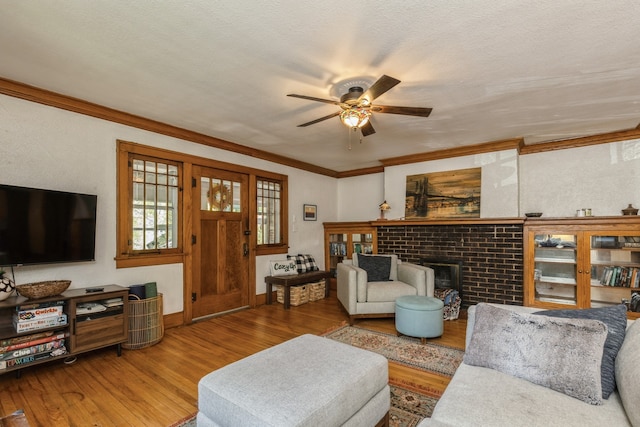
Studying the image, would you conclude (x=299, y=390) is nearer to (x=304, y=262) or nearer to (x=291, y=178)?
(x=304, y=262)

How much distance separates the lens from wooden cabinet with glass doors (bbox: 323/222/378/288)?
17.8 ft

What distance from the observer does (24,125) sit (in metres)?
2.63

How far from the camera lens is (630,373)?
4.00 ft

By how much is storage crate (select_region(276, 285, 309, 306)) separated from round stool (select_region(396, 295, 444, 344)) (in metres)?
1.86

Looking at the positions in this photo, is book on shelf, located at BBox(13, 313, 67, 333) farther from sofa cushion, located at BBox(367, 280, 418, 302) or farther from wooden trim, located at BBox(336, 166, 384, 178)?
wooden trim, located at BBox(336, 166, 384, 178)

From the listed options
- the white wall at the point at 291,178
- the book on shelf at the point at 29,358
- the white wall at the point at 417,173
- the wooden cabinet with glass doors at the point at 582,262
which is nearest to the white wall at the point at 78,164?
the white wall at the point at 291,178

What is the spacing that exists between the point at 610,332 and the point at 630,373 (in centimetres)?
26

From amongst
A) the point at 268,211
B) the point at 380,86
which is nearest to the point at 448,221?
the point at 268,211

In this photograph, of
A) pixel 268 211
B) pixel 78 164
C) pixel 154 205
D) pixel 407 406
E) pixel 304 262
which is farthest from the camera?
pixel 304 262

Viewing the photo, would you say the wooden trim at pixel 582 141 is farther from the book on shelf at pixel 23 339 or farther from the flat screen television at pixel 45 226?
the book on shelf at pixel 23 339

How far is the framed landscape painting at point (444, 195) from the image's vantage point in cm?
446

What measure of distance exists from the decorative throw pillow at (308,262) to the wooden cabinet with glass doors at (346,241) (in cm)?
38

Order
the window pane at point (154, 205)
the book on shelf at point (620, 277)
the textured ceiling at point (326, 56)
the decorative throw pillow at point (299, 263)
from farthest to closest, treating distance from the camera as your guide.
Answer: the decorative throw pillow at point (299, 263)
the book on shelf at point (620, 277)
the window pane at point (154, 205)
the textured ceiling at point (326, 56)

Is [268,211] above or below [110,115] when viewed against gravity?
below
